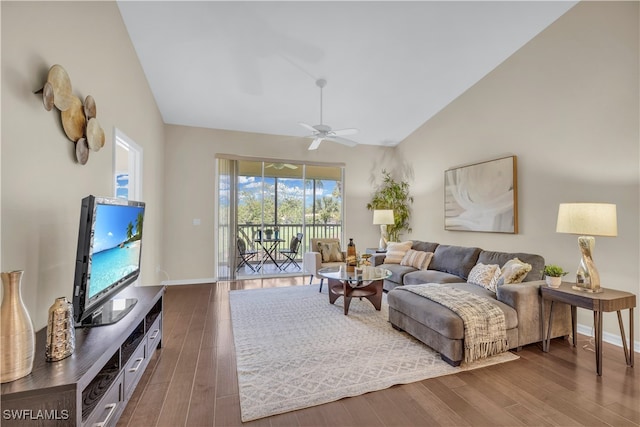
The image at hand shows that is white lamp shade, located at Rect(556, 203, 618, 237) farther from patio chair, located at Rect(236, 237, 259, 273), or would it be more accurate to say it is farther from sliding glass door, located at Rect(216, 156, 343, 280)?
patio chair, located at Rect(236, 237, 259, 273)

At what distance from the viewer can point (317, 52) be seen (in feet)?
11.7

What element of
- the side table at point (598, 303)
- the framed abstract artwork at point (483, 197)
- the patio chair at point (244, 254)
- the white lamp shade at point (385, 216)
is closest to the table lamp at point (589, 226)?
the side table at point (598, 303)

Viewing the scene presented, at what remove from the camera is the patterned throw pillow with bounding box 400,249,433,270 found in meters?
4.34

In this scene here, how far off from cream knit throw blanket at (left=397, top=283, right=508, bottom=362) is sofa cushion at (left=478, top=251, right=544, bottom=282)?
905mm

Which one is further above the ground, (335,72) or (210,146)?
(335,72)

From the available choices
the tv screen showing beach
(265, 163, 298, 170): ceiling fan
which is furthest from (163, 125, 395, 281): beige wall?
the tv screen showing beach

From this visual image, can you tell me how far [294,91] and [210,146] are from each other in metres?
2.03

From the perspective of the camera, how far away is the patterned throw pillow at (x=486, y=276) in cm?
312

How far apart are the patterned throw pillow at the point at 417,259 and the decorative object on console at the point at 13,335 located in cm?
417

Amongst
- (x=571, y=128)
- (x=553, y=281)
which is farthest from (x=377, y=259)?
(x=571, y=128)

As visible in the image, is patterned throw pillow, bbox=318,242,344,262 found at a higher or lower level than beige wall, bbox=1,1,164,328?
lower

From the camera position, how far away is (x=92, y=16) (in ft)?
7.87

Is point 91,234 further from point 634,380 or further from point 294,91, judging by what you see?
point 634,380

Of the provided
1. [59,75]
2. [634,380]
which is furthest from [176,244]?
[634,380]
